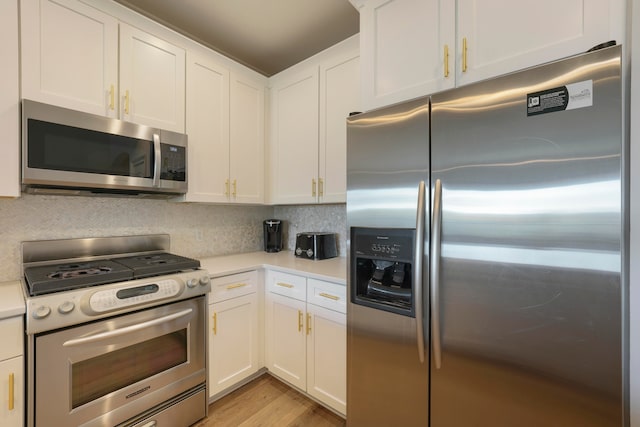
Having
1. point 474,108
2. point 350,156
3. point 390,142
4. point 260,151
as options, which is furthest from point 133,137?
point 474,108

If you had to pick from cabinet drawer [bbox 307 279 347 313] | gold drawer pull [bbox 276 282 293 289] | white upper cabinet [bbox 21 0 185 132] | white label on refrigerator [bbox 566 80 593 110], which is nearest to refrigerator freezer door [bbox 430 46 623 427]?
white label on refrigerator [bbox 566 80 593 110]

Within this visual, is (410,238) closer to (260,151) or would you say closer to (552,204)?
(552,204)

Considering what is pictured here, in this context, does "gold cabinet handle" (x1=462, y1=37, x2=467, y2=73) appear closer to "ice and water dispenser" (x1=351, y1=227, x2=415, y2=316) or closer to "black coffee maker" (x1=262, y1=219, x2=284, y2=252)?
"ice and water dispenser" (x1=351, y1=227, x2=415, y2=316)

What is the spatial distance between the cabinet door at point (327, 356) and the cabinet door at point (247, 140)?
110 centimetres

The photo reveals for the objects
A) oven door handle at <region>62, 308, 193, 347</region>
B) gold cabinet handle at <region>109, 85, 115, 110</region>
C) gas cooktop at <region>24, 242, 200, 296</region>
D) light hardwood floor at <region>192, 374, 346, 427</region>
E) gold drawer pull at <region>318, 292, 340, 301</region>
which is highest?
gold cabinet handle at <region>109, 85, 115, 110</region>

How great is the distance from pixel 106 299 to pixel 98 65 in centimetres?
126

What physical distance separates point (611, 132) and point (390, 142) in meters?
0.71

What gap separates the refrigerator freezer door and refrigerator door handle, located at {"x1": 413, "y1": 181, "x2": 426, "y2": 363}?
7 centimetres

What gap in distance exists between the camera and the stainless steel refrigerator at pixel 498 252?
2.77ft

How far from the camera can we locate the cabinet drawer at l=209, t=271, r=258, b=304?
180 cm

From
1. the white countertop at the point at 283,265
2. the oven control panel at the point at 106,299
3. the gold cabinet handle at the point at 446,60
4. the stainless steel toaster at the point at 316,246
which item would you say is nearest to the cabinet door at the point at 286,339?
the white countertop at the point at 283,265

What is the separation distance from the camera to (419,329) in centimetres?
116

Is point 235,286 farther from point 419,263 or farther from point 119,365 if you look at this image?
point 419,263

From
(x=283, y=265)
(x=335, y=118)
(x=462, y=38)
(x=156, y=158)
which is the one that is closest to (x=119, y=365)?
(x=283, y=265)
